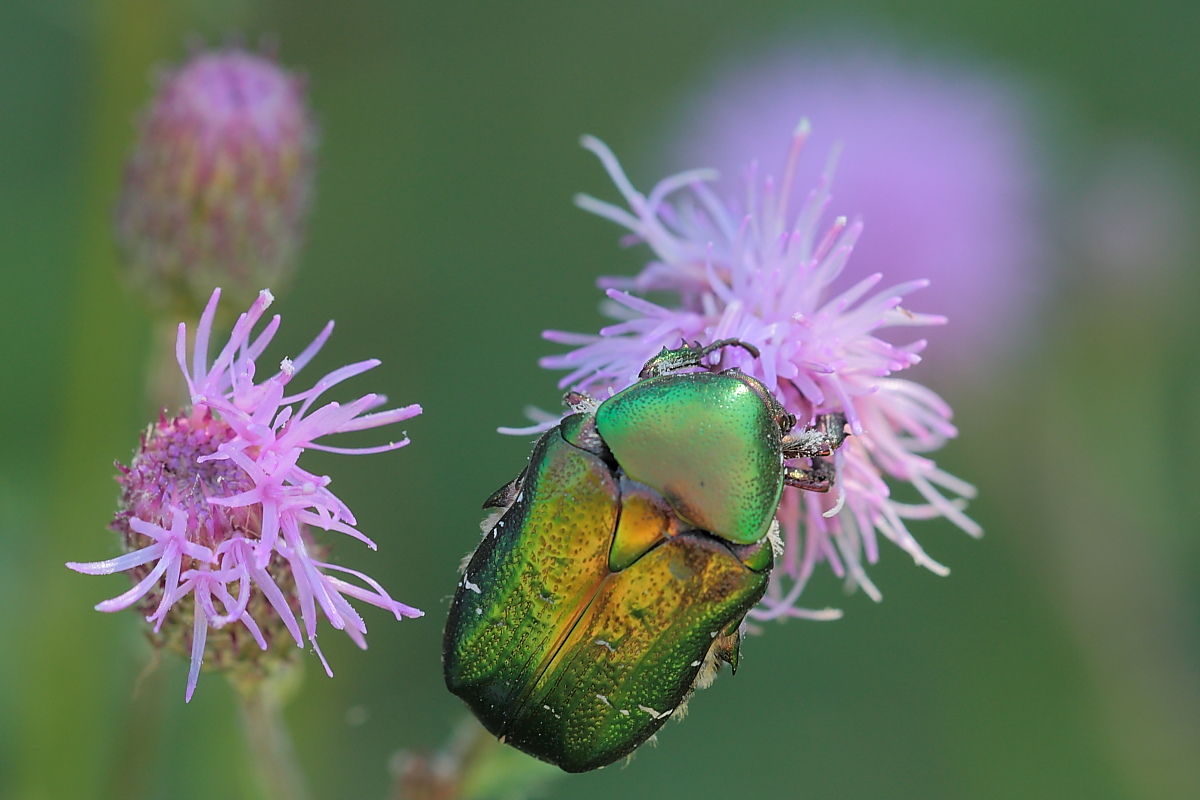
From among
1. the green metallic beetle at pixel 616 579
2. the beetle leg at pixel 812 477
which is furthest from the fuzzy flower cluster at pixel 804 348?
the green metallic beetle at pixel 616 579

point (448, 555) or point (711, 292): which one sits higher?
point (711, 292)

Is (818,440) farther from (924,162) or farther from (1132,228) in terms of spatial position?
(1132,228)

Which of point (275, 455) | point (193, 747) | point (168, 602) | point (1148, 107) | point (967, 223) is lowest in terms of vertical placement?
point (193, 747)

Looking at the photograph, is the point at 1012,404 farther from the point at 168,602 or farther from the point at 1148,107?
the point at 168,602

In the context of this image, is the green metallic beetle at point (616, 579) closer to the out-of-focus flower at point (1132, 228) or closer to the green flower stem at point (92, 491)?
the green flower stem at point (92, 491)

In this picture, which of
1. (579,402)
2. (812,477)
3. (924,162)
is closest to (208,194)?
(579,402)

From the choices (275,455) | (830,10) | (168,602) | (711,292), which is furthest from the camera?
(830,10)

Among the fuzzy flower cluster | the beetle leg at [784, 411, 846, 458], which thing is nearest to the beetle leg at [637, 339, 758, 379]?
the fuzzy flower cluster

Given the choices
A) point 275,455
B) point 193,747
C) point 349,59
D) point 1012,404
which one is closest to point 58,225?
point 349,59
